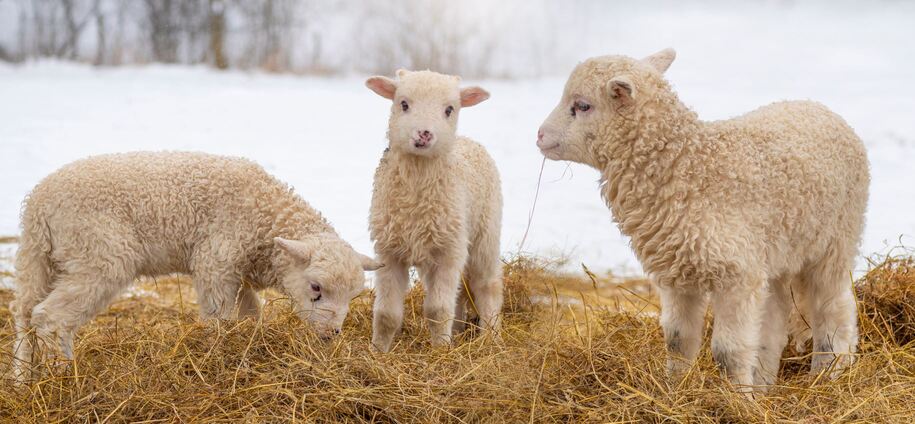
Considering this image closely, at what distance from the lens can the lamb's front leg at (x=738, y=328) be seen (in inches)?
170

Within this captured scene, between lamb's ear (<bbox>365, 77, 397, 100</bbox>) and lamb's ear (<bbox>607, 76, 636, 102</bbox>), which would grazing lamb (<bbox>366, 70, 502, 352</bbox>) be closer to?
lamb's ear (<bbox>365, 77, 397, 100</bbox>)

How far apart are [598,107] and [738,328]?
1.18 m

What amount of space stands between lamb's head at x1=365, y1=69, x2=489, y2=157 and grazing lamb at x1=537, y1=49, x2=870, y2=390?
735 mm

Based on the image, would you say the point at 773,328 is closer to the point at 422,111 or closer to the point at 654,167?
the point at 654,167

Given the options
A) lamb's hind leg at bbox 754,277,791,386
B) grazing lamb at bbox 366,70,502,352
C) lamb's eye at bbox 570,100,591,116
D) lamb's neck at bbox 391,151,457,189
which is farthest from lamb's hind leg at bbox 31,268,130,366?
lamb's hind leg at bbox 754,277,791,386

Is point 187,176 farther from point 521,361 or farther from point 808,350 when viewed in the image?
point 808,350

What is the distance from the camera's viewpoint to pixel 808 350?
5621 millimetres

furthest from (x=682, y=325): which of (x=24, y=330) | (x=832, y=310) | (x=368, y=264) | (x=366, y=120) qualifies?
(x=366, y=120)

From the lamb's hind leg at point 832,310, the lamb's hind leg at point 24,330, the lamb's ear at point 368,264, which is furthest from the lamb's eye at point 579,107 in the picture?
the lamb's hind leg at point 24,330

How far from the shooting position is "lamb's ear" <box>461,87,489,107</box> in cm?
535

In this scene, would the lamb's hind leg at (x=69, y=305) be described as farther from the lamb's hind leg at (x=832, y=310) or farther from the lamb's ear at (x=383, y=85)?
the lamb's hind leg at (x=832, y=310)

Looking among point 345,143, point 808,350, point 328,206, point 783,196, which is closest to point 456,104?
point 783,196

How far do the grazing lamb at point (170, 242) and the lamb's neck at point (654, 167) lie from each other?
1.47m

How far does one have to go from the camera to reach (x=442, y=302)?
5.32m
